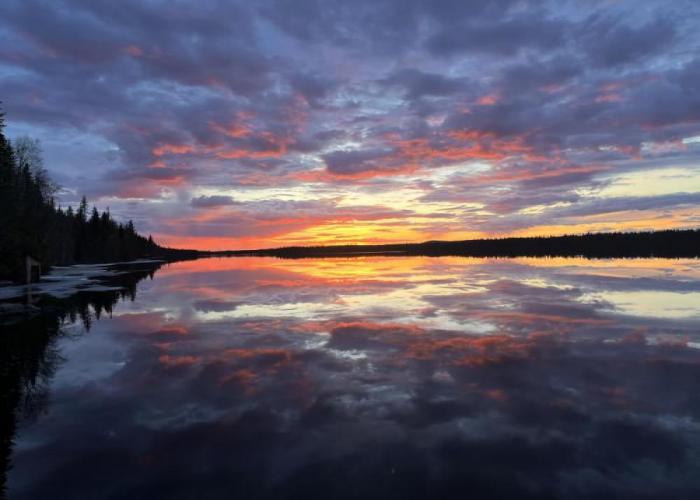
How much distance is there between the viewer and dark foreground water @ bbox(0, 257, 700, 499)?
25.3 ft

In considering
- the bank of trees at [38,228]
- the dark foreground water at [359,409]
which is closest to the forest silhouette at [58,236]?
the bank of trees at [38,228]

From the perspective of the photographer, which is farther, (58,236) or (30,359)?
(58,236)

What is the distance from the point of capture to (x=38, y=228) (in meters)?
58.6

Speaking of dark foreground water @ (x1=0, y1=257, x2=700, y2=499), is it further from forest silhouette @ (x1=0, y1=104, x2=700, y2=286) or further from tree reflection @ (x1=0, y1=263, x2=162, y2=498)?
forest silhouette @ (x1=0, y1=104, x2=700, y2=286)

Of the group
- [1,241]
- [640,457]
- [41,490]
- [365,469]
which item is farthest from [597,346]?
[1,241]

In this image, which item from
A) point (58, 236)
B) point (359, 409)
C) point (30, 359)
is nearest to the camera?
point (359, 409)

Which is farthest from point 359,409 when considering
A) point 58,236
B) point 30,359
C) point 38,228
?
point 58,236

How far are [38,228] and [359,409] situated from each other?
63206 mm

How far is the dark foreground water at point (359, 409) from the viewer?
304 inches

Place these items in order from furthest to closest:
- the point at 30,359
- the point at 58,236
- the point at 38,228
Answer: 1. the point at 58,236
2. the point at 38,228
3. the point at 30,359

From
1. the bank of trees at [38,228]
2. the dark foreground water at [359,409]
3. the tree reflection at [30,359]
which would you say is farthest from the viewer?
the bank of trees at [38,228]

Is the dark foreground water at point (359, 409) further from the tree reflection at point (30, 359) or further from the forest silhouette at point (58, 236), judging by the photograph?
the forest silhouette at point (58, 236)

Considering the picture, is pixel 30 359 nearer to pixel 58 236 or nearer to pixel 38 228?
pixel 38 228

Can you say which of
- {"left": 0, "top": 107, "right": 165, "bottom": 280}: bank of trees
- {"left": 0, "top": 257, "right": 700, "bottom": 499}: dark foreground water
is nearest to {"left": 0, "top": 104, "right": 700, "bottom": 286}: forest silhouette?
{"left": 0, "top": 107, "right": 165, "bottom": 280}: bank of trees
